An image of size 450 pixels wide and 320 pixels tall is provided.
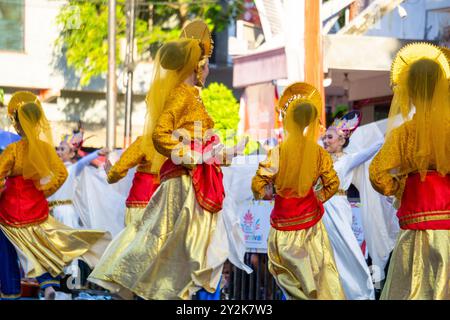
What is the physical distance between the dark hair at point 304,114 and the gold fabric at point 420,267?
1471 millimetres

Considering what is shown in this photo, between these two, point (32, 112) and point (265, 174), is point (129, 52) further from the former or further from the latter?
point (265, 174)

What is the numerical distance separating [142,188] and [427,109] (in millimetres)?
3605

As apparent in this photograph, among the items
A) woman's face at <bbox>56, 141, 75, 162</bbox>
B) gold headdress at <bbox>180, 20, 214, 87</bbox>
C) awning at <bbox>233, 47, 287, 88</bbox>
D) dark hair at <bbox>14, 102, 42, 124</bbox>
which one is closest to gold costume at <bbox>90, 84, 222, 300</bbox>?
gold headdress at <bbox>180, 20, 214, 87</bbox>

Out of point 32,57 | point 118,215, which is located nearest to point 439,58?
Result: point 118,215

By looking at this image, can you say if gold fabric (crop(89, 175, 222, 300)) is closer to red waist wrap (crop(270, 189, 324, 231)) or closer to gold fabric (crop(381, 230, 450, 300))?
red waist wrap (crop(270, 189, 324, 231))

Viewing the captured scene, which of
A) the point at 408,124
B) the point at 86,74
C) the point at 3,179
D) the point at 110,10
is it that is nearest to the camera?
the point at 408,124

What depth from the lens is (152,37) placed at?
2223 centimetres

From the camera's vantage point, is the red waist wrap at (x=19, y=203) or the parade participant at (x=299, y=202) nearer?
the parade participant at (x=299, y=202)

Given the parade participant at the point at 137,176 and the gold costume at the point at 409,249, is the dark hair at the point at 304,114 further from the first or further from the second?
the parade participant at the point at 137,176

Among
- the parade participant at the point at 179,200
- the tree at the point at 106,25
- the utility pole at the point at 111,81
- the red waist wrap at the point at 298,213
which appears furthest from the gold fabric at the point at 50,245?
the tree at the point at 106,25

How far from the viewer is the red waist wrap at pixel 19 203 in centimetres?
792

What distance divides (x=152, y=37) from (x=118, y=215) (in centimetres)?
1254
